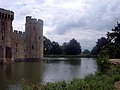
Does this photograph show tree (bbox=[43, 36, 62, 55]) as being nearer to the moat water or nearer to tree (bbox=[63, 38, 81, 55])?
tree (bbox=[63, 38, 81, 55])

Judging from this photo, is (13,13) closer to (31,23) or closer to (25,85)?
(31,23)

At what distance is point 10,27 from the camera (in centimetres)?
3931

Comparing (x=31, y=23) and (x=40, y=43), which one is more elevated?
(x=31, y=23)

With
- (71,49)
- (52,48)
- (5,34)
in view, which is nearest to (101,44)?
(5,34)

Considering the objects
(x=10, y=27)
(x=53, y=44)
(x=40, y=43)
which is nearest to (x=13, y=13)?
(x=10, y=27)

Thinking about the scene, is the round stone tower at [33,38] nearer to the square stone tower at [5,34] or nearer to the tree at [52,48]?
the square stone tower at [5,34]

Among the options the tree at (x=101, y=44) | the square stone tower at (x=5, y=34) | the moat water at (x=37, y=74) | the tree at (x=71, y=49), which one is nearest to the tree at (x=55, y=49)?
the tree at (x=71, y=49)

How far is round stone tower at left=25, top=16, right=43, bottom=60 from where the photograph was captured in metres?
46.8

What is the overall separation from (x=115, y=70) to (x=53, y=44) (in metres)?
69.9

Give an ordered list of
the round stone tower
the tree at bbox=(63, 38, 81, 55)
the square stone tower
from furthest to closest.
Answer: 1. the tree at bbox=(63, 38, 81, 55)
2. the round stone tower
3. the square stone tower

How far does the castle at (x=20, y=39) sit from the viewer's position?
3788 centimetres

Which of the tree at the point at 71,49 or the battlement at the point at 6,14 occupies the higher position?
the battlement at the point at 6,14

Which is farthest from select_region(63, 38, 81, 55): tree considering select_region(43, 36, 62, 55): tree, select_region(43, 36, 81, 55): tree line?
select_region(43, 36, 62, 55): tree

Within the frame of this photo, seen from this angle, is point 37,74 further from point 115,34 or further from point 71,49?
point 71,49
